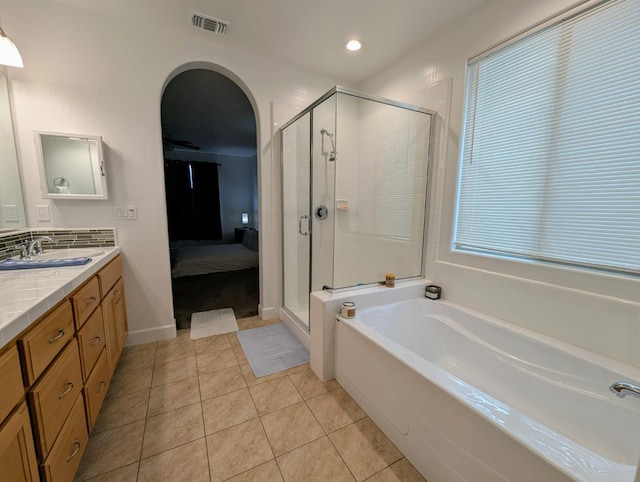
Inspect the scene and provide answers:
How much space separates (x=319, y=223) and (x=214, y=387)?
160cm

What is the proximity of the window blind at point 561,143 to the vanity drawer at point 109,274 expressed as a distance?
97.3 inches

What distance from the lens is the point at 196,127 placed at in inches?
181

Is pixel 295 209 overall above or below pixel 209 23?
below

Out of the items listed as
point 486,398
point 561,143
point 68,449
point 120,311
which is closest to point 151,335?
point 120,311

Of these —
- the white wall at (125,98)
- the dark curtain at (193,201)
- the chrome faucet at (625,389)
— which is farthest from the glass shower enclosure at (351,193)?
the dark curtain at (193,201)

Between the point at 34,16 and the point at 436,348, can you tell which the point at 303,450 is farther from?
the point at 34,16

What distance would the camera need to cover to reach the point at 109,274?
1.75 metres

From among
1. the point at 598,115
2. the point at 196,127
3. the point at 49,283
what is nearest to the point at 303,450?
the point at 49,283

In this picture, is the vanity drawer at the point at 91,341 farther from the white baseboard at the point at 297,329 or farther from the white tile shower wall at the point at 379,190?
the white tile shower wall at the point at 379,190

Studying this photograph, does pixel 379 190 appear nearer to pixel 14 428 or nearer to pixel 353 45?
pixel 353 45

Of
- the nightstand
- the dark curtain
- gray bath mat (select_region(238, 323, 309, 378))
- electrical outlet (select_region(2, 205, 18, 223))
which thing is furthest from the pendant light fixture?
the nightstand

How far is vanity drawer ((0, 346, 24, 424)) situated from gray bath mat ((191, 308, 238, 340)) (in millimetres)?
1716

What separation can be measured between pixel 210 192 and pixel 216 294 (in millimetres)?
3758

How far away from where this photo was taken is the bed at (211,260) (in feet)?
12.4
